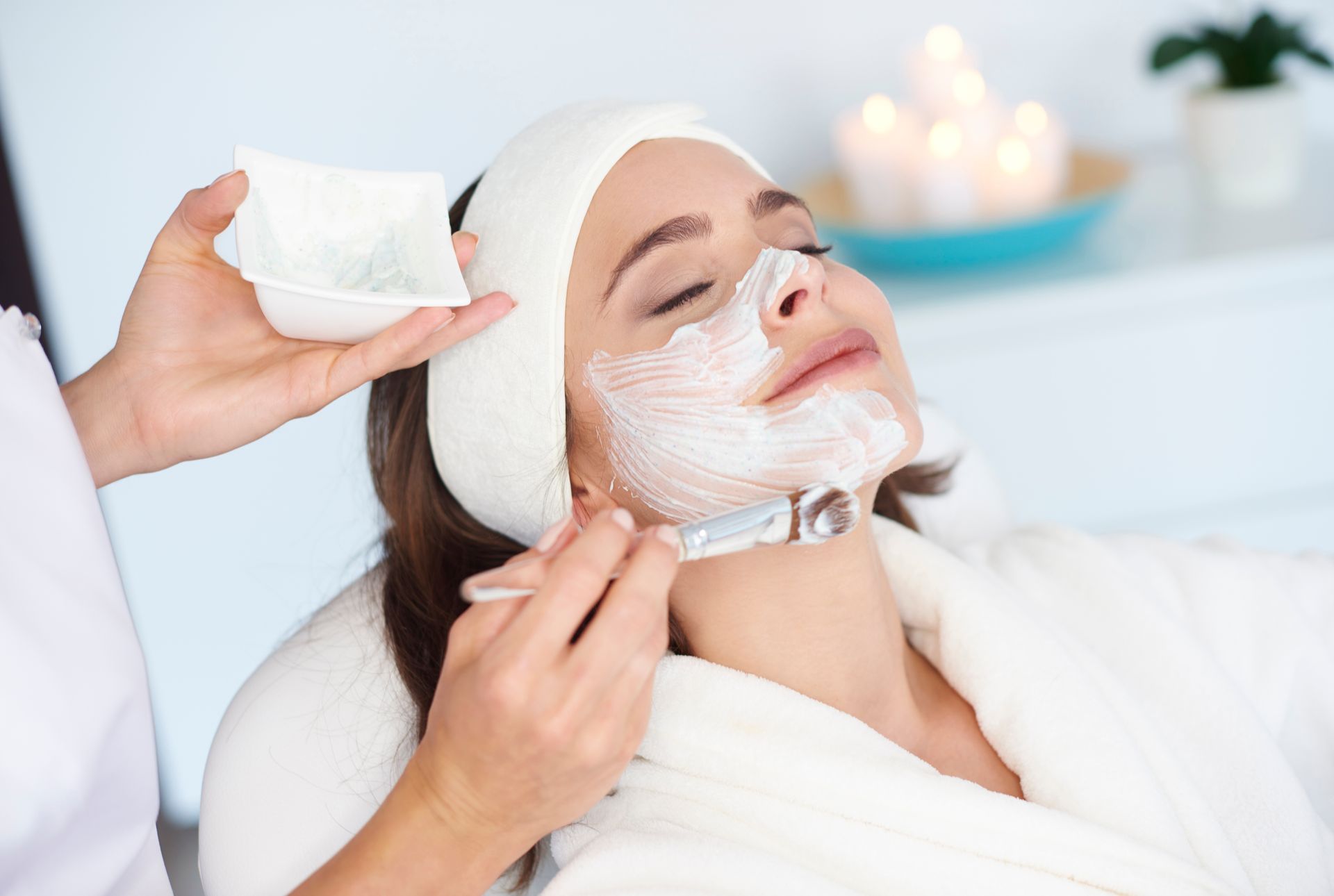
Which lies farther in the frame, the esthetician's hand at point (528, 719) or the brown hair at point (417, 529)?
the brown hair at point (417, 529)

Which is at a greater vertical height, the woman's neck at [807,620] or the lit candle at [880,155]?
the lit candle at [880,155]

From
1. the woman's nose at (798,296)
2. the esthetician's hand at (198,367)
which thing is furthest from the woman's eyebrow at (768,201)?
the esthetician's hand at (198,367)

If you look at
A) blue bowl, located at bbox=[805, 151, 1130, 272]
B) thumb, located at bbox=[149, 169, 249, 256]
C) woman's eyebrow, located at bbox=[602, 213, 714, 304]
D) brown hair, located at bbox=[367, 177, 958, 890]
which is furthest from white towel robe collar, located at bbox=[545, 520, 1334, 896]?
blue bowl, located at bbox=[805, 151, 1130, 272]

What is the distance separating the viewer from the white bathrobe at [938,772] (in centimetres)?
97

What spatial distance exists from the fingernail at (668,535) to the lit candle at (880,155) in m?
1.44

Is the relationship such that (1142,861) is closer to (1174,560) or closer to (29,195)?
(1174,560)

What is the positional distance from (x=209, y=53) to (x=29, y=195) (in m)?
0.38

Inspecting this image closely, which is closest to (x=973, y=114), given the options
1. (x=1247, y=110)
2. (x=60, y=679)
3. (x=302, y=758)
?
(x=1247, y=110)

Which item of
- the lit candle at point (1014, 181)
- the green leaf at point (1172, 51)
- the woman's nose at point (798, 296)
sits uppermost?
the woman's nose at point (798, 296)

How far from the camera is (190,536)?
209cm

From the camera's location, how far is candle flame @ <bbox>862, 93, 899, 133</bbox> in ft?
6.70

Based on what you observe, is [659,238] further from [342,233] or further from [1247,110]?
[1247,110]

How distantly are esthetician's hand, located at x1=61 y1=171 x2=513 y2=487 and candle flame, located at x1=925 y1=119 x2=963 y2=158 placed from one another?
1232 millimetres

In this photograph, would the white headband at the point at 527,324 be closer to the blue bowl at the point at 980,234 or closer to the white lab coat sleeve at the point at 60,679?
the white lab coat sleeve at the point at 60,679
